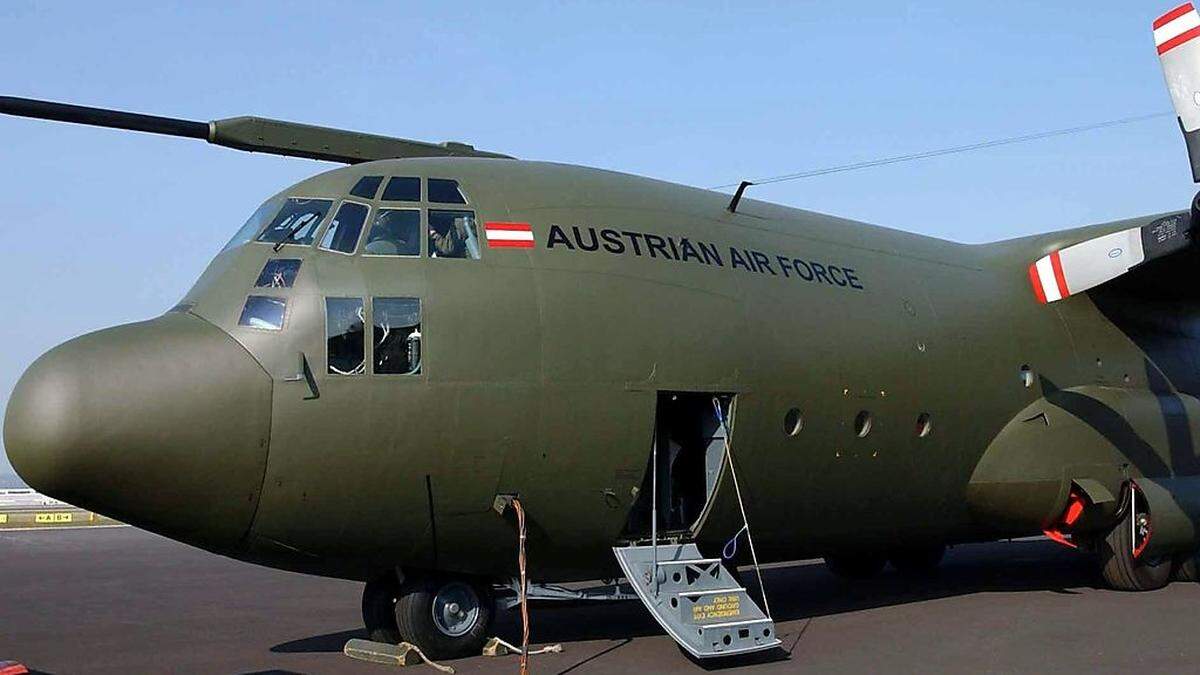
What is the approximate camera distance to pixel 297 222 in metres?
10.4

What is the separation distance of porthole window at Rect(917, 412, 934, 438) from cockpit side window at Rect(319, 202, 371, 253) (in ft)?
20.6

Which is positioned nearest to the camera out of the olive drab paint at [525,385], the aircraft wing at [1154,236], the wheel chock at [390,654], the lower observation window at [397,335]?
the olive drab paint at [525,385]

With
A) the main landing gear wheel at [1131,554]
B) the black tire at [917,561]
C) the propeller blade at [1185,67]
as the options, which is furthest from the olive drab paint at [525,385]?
the black tire at [917,561]

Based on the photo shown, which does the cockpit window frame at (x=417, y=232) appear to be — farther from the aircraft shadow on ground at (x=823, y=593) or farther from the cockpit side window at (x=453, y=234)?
the aircraft shadow on ground at (x=823, y=593)

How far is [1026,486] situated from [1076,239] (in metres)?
3.65

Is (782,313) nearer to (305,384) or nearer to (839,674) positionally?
(839,674)

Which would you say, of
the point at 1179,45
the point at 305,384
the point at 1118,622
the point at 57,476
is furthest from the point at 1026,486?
the point at 57,476

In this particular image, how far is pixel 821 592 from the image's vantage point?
15375 mm

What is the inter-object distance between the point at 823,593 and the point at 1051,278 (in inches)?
191

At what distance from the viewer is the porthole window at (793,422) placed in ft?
37.9

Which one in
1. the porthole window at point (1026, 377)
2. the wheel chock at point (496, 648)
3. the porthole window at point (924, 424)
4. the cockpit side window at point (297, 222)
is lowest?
the wheel chock at point (496, 648)

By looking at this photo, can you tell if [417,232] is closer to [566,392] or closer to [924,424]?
[566,392]

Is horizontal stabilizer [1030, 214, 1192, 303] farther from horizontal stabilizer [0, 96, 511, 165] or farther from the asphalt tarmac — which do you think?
horizontal stabilizer [0, 96, 511, 165]

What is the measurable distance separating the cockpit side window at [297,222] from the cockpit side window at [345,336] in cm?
80
